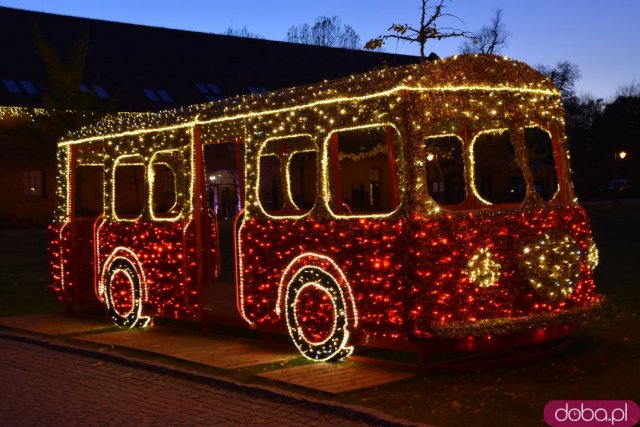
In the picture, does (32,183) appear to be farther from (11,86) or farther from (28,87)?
(11,86)

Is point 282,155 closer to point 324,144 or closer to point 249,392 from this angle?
point 324,144

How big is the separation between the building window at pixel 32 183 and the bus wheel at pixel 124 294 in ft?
116

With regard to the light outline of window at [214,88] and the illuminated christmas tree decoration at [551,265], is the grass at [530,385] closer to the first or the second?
the illuminated christmas tree decoration at [551,265]

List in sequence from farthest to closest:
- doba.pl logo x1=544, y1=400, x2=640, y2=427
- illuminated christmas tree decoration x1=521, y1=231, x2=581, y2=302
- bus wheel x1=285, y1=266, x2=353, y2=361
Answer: bus wheel x1=285, y1=266, x2=353, y2=361 < illuminated christmas tree decoration x1=521, y1=231, x2=581, y2=302 < doba.pl logo x1=544, y1=400, x2=640, y2=427

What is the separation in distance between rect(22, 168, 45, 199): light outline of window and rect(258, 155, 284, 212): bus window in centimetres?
3558

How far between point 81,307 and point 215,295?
12.9 ft

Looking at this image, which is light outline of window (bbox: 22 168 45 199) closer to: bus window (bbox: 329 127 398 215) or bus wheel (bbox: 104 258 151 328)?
bus window (bbox: 329 127 398 215)

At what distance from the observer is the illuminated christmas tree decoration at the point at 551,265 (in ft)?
29.1

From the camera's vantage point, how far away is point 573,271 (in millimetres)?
9188

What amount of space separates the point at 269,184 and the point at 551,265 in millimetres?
4591

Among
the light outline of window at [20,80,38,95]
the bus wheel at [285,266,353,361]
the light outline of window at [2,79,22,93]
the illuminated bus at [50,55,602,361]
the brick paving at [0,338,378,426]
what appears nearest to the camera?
the brick paving at [0,338,378,426]

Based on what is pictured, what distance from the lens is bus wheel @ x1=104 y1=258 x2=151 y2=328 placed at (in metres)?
12.6

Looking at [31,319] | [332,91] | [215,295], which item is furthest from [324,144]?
[31,319]

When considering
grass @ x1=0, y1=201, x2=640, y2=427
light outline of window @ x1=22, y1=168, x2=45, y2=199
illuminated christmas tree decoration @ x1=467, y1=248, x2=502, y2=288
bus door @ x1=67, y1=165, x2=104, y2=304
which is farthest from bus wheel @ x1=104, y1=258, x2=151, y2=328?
light outline of window @ x1=22, y1=168, x2=45, y2=199
